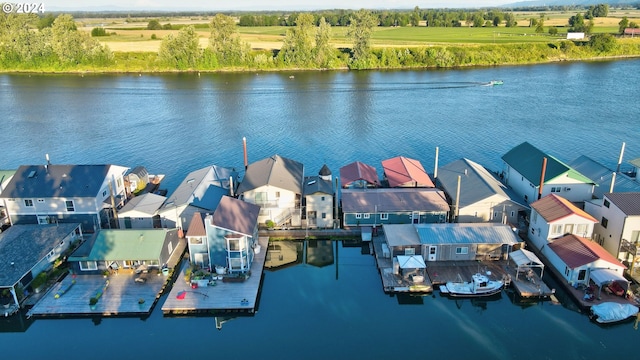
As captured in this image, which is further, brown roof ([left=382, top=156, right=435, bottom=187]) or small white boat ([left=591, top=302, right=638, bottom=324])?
brown roof ([left=382, top=156, right=435, bottom=187])

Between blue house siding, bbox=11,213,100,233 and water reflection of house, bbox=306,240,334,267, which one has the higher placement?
blue house siding, bbox=11,213,100,233

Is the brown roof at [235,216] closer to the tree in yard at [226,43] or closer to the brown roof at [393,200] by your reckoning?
the brown roof at [393,200]

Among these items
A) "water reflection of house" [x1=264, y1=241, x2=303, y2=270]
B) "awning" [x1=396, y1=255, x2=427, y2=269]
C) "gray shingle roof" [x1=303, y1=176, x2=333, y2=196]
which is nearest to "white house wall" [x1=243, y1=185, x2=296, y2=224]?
"gray shingle roof" [x1=303, y1=176, x2=333, y2=196]

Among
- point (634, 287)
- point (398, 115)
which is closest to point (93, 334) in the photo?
point (634, 287)

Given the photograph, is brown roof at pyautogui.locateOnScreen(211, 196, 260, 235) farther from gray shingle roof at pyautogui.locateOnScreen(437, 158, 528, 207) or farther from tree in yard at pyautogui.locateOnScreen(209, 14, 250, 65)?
tree in yard at pyautogui.locateOnScreen(209, 14, 250, 65)

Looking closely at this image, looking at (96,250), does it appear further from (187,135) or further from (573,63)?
(573,63)

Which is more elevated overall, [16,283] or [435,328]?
[16,283]

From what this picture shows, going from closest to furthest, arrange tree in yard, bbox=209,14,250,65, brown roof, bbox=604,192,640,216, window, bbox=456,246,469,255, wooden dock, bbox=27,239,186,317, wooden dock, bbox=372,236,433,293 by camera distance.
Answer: wooden dock, bbox=27,239,186,317 < wooden dock, bbox=372,236,433,293 < brown roof, bbox=604,192,640,216 < window, bbox=456,246,469,255 < tree in yard, bbox=209,14,250,65

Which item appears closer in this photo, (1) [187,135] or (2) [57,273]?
(2) [57,273]
